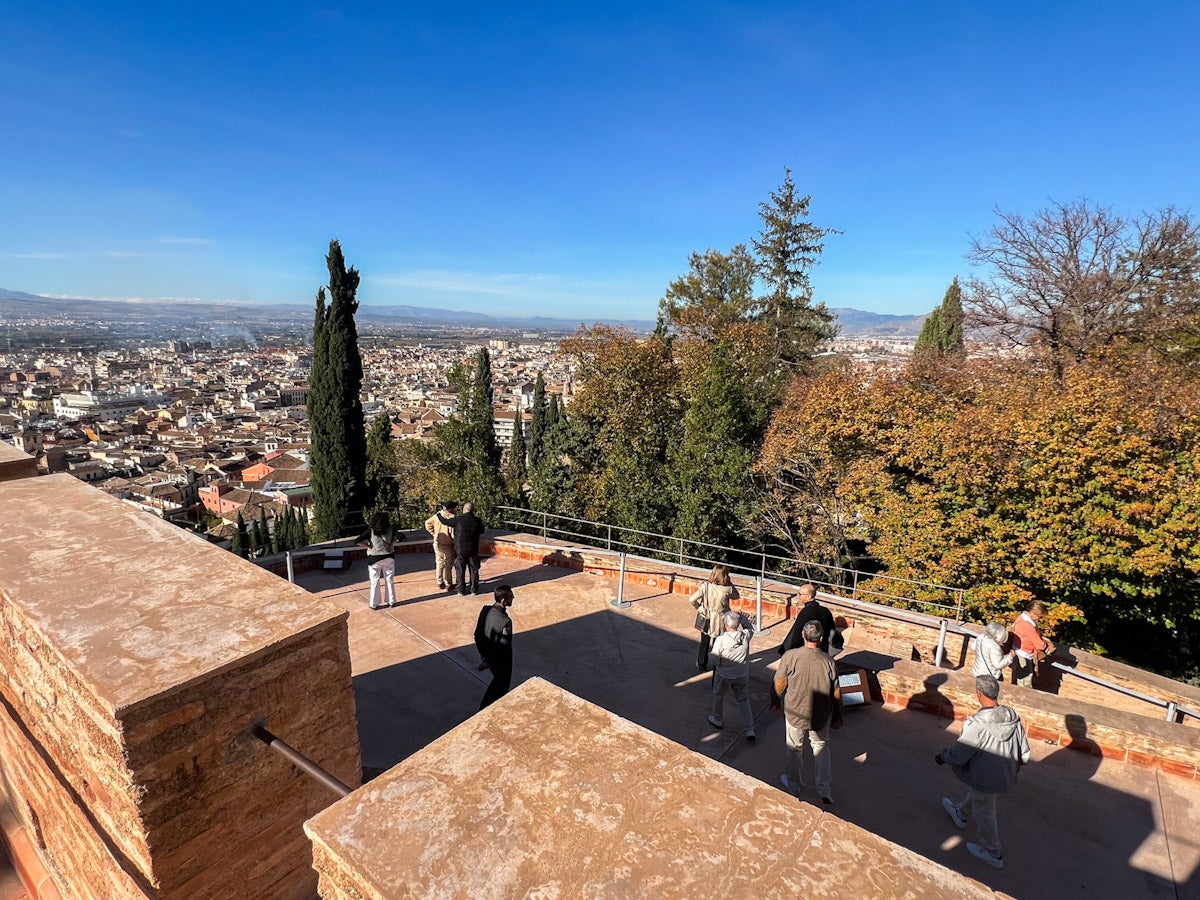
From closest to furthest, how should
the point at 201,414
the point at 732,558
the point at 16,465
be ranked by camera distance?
the point at 16,465 < the point at 732,558 < the point at 201,414

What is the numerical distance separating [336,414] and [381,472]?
523 centimetres

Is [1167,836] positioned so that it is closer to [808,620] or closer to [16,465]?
[808,620]

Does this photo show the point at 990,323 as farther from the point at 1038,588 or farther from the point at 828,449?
the point at 1038,588

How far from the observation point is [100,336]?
193875 millimetres

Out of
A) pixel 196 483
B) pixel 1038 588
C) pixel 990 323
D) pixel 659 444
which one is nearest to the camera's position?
pixel 1038 588

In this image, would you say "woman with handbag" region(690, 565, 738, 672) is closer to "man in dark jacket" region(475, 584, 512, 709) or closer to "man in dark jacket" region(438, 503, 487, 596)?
"man in dark jacket" region(475, 584, 512, 709)

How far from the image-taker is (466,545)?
24.7 feet

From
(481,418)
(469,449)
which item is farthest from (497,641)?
(481,418)

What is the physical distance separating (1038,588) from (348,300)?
2063 cm

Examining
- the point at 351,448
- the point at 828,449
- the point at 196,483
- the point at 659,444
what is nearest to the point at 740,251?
the point at 659,444

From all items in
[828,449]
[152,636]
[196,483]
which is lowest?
[196,483]

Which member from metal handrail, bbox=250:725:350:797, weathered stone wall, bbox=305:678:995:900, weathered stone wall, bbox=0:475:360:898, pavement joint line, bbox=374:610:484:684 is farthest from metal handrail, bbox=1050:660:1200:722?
metal handrail, bbox=250:725:350:797

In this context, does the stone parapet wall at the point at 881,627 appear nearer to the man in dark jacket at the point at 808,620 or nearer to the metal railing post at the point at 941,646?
the metal railing post at the point at 941,646

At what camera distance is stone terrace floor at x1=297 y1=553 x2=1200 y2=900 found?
13.3 ft
